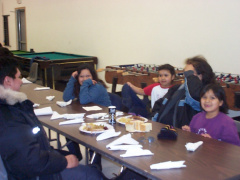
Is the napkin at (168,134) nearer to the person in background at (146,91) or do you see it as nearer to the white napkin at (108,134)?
the white napkin at (108,134)

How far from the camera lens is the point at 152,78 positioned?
4.54 m

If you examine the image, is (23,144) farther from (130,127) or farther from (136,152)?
(130,127)

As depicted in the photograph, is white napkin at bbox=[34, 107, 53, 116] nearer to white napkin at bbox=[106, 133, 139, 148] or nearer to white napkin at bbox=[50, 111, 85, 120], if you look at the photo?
white napkin at bbox=[50, 111, 85, 120]

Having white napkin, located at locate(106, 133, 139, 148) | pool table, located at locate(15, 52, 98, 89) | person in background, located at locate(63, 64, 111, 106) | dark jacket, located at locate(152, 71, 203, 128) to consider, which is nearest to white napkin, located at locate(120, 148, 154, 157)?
white napkin, located at locate(106, 133, 139, 148)

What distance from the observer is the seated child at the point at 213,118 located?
2.29 m

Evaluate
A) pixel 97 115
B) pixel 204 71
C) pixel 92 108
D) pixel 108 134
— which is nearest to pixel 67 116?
pixel 97 115

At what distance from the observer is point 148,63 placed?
599cm

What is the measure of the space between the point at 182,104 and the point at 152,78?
1.80 m

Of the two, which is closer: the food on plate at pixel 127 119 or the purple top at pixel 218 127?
Answer: the purple top at pixel 218 127

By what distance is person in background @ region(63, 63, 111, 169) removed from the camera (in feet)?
10.5

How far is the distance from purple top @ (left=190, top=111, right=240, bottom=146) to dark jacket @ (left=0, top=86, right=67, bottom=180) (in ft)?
3.63

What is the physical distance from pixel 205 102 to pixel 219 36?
2.53 m

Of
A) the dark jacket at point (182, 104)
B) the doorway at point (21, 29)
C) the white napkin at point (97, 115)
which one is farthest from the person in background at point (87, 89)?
the doorway at point (21, 29)

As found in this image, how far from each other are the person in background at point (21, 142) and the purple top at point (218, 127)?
97cm
